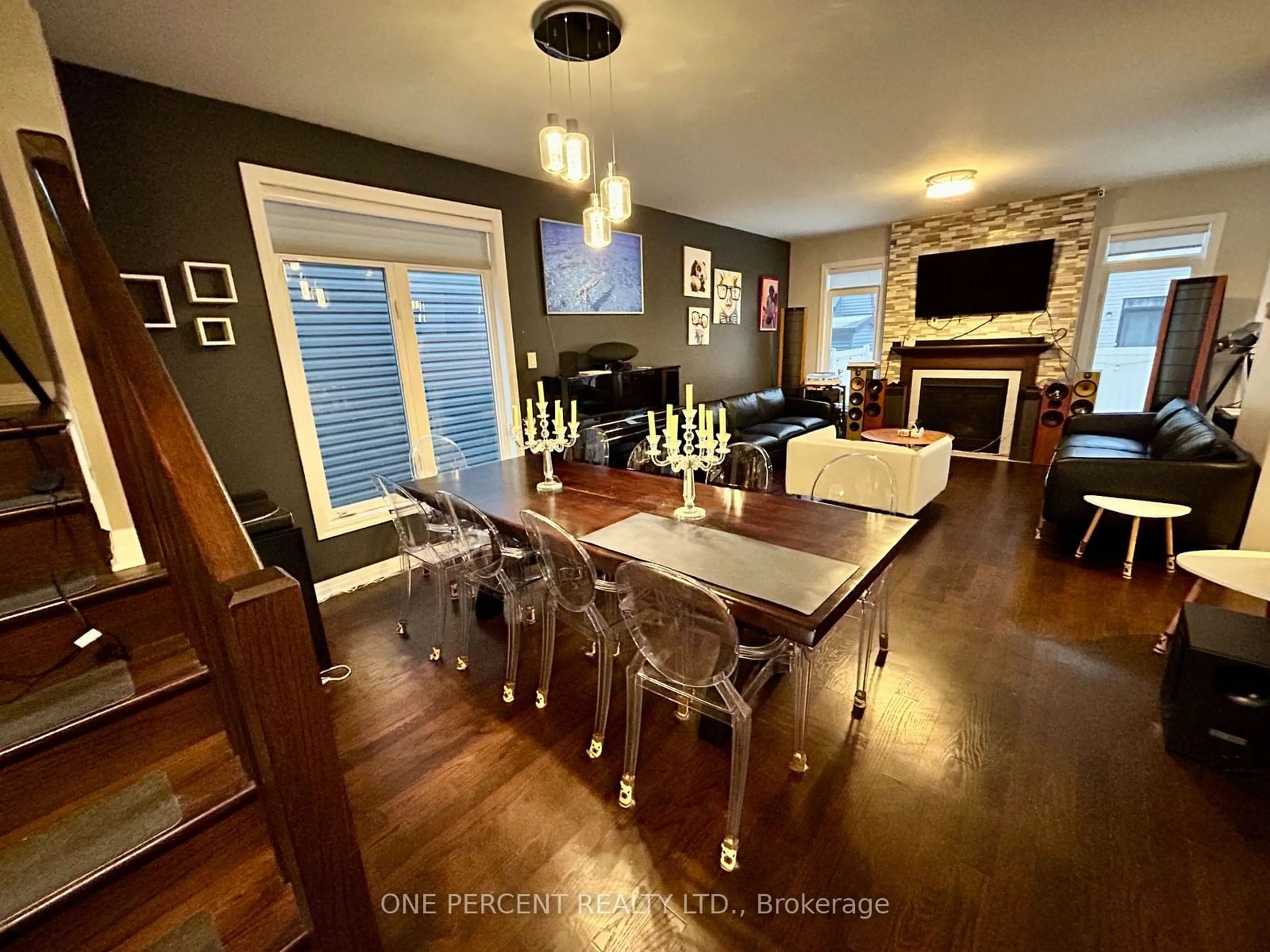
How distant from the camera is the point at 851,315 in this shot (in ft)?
21.5

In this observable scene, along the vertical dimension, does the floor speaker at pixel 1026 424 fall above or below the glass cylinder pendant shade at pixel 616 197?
below

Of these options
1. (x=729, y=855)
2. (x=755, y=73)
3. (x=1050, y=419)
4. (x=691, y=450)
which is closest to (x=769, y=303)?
(x=1050, y=419)

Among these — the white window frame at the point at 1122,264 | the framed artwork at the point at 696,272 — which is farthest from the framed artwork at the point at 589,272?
the white window frame at the point at 1122,264

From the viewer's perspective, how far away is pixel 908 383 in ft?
19.7

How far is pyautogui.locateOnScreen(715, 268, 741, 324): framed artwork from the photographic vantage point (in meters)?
5.65

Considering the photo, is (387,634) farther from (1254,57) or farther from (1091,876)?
(1254,57)

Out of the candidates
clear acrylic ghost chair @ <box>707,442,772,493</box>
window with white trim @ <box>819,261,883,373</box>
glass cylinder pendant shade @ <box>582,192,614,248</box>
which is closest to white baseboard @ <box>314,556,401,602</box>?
clear acrylic ghost chair @ <box>707,442,772,493</box>

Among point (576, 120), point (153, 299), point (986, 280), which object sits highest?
point (576, 120)

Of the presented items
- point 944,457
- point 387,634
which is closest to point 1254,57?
point 944,457

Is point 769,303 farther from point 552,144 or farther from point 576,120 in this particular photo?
point 552,144

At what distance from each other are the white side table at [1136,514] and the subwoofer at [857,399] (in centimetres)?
298

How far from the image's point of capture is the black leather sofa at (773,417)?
5.04 metres

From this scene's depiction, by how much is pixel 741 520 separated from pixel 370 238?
276 cm

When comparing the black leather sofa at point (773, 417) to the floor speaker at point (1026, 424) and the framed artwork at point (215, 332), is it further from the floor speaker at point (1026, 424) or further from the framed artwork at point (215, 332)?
the framed artwork at point (215, 332)
